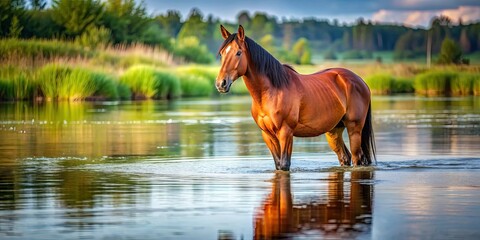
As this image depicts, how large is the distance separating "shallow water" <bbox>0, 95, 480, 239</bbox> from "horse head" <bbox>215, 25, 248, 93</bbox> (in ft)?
3.47

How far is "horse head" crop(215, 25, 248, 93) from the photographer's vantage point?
43.3 feet

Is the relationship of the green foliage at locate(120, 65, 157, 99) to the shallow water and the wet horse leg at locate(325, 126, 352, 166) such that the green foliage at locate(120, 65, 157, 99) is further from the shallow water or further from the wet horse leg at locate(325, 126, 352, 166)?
the wet horse leg at locate(325, 126, 352, 166)

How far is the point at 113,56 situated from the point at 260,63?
3685cm

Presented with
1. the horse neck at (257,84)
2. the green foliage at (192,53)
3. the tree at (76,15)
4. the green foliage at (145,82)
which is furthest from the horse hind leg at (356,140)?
the green foliage at (192,53)

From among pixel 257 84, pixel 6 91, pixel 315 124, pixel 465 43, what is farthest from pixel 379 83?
pixel 465 43

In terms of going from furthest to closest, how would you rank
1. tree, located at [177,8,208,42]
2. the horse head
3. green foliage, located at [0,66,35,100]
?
tree, located at [177,8,208,42], green foliage, located at [0,66,35,100], the horse head

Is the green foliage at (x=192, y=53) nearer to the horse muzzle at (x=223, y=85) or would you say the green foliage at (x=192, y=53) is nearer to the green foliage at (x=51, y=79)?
the green foliage at (x=51, y=79)

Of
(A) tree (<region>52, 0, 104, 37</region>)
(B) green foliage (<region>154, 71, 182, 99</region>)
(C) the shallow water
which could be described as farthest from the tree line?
(C) the shallow water

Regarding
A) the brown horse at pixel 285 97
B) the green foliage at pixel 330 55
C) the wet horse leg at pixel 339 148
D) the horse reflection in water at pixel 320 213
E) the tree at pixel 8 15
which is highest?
the green foliage at pixel 330 55

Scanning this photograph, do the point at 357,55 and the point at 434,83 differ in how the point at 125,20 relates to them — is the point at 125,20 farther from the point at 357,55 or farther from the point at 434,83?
the point at 357,55

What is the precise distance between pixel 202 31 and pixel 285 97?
10521 centimetres

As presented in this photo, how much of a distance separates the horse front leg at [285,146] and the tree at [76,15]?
47117mm

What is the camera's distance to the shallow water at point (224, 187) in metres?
9.05

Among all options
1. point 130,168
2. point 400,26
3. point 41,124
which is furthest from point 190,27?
point 130,168
